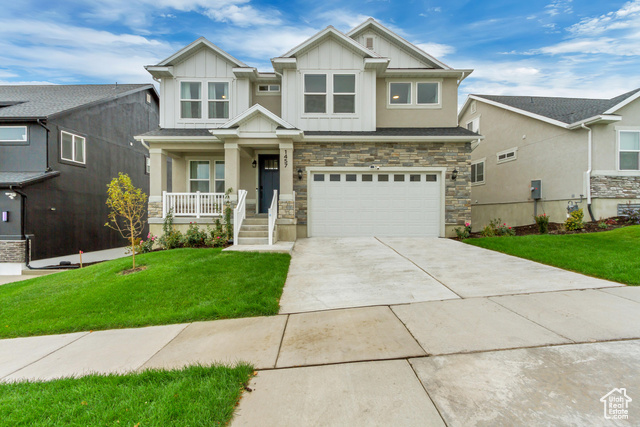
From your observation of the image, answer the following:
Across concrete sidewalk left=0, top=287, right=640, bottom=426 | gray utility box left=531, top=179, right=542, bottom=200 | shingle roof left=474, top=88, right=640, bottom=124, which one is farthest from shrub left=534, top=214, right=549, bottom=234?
concrete sidewalk left=0, top=287, right=640, bottom=426

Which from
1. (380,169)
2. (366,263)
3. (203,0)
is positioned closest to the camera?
(366,263)

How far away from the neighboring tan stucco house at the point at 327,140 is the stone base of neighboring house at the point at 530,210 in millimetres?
3966

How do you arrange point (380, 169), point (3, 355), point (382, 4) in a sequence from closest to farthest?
point (3, 355) < point (380, 169) < point (382, 4)

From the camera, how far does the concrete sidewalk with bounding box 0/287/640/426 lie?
6.73ft

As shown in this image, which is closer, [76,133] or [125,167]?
[76,133]

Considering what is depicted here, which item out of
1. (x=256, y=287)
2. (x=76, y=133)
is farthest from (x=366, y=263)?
(x=76, y=133)

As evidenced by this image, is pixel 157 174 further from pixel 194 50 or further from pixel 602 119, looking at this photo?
pixel 602 119

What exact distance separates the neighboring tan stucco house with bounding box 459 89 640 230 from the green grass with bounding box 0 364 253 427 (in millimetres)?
12754

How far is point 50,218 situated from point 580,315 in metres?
16.2

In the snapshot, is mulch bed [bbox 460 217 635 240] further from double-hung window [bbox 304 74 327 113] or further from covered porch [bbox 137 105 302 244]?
double-hung window [bbox 304 74 327 113]

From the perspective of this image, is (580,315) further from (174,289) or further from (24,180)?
(24,180)

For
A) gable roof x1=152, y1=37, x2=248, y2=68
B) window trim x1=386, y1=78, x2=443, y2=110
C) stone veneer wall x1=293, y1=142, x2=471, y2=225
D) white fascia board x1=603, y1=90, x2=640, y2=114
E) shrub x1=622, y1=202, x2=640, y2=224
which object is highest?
gable roof x1=152, y1=37, x2=248, y2=68

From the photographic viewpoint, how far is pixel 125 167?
16.2 m

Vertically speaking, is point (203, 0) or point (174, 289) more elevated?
point (203, 0)
